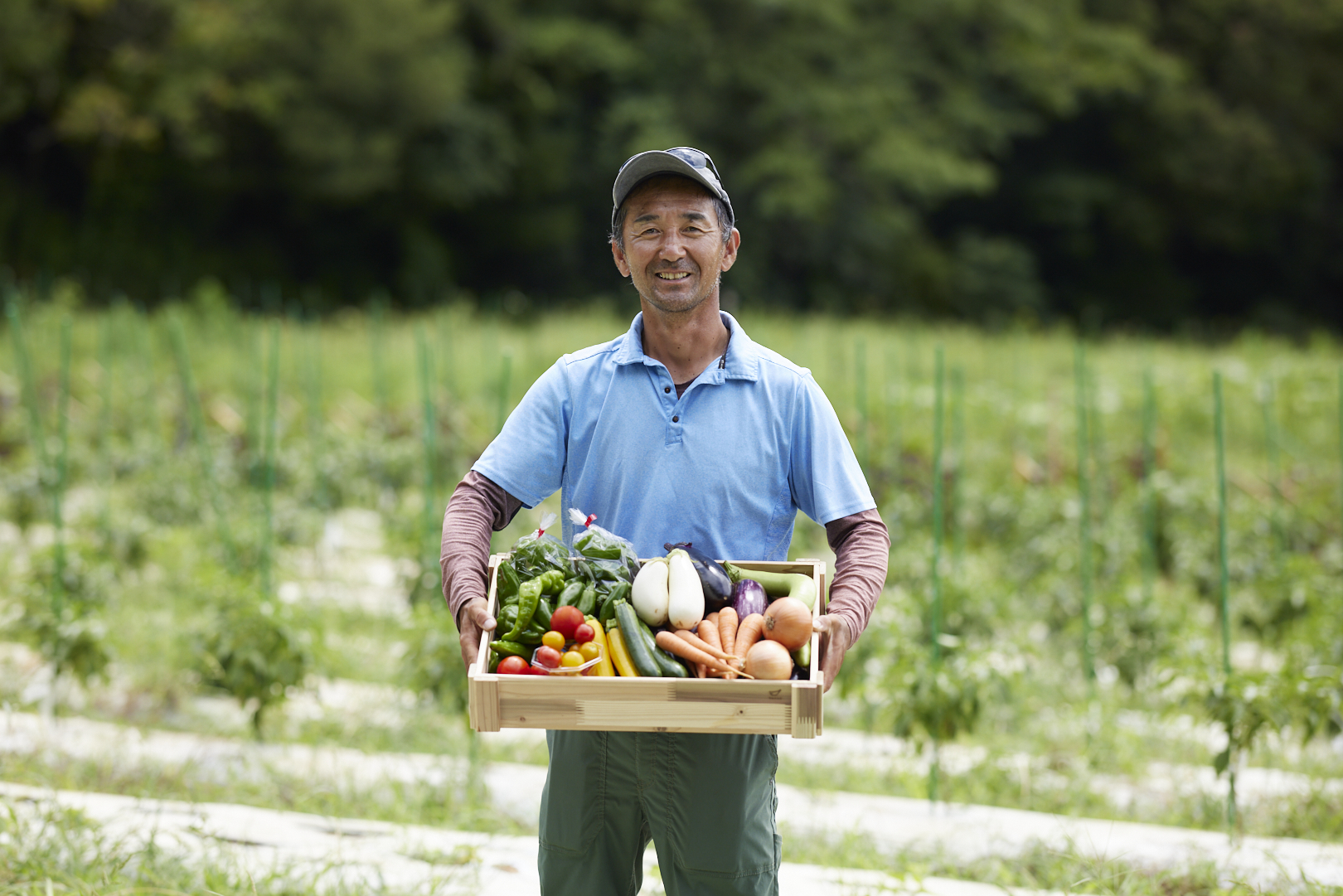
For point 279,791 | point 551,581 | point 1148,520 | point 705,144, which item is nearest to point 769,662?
point 551,581

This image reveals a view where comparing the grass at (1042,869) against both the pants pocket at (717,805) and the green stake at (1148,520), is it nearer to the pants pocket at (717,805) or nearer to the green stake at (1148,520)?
the pants pocket at (717,805)


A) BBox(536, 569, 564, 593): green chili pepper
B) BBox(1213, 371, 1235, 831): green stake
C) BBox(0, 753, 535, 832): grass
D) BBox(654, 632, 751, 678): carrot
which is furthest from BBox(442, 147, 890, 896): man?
BBox(1213, 371, 1235, 831): green stake

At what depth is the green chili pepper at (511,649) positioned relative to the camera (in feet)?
6.15

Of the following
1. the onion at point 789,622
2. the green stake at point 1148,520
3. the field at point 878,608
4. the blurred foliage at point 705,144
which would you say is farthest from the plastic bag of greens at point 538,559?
the blurred foliage at point 705,144

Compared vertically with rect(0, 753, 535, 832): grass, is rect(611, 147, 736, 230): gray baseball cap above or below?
above

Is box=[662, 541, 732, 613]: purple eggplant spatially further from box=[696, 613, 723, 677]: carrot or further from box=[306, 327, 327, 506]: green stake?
box=[306, 327, 327, 506]: green stake

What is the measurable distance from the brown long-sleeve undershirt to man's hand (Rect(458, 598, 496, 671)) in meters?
0.02

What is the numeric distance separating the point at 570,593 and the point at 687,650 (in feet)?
0.72

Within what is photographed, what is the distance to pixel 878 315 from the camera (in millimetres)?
19703

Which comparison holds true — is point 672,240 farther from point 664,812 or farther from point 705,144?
point 705,144

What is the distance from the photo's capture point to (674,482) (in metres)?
2.08

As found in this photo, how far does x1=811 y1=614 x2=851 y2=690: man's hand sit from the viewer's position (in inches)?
73.8

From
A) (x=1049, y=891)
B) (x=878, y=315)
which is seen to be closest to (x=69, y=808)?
(x=1049, y=891)

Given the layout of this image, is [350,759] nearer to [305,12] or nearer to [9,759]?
[9,759]
